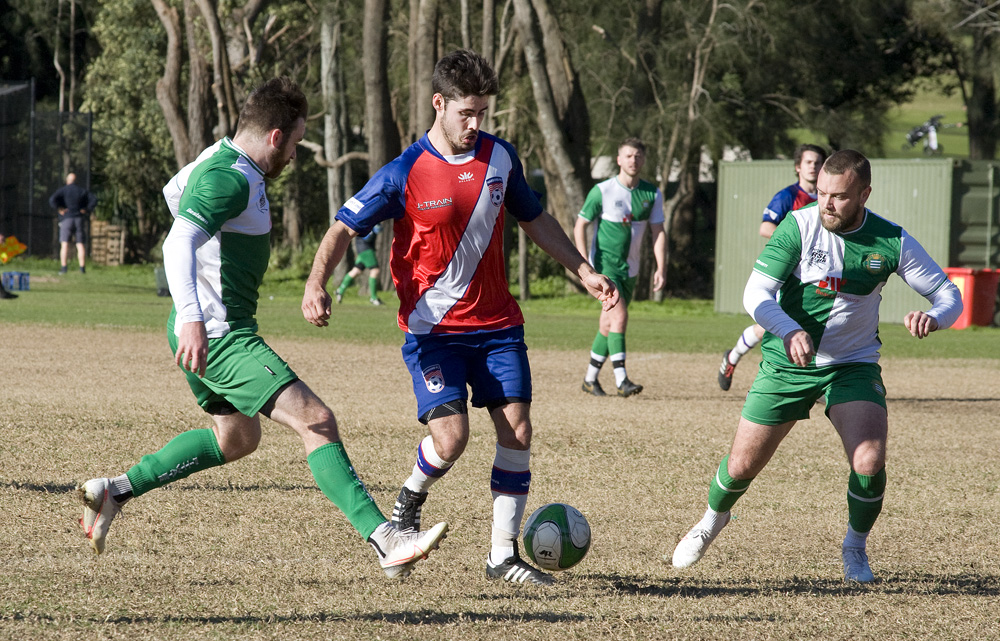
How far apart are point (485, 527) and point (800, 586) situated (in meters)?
1.60

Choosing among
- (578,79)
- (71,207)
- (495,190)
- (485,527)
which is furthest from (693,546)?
(71,207)

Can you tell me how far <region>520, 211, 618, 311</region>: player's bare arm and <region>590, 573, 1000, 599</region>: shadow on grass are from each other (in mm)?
1137

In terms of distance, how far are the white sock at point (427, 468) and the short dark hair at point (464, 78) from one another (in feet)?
4.69

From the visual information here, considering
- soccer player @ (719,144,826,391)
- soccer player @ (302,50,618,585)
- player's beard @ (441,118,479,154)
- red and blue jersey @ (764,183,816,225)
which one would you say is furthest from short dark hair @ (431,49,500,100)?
red and blue jersey @ (764,183,816,225)

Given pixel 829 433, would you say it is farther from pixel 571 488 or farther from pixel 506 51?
pixel 506 51

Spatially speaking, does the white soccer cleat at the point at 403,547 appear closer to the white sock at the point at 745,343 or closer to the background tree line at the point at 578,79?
the white sock at the point at 745,343

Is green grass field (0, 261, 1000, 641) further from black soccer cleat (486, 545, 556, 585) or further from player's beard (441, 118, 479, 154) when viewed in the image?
player's beard (441, 118, 479, 154)

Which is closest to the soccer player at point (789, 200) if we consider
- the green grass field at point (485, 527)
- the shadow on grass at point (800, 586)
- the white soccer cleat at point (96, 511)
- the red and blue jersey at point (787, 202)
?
the red and blue jersey at point (787, 202)

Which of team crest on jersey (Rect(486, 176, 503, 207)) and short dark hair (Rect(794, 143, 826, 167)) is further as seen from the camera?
short dark hair (Rect(794, 143, 826, 167))

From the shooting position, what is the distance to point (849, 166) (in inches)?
200

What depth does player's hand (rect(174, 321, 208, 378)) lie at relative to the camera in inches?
173

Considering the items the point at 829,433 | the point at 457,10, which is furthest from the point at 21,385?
the point at 457,10

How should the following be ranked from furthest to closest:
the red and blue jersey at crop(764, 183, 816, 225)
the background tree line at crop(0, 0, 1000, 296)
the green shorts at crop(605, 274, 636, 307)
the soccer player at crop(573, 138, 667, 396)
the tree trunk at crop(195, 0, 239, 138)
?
1. the background tree line at crop(0, 0, 1000, 296)
2. the tree trunk at crop(195, 0, 239, 138)
3. the green shorts at crop(605, 274, 636, 307)
4. the soccer player at crop(573, 138, 667, 396)
5. the red and blue jersey at crop(764, 183, 816, 225)

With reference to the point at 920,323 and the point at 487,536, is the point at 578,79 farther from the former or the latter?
the point at 920,323
